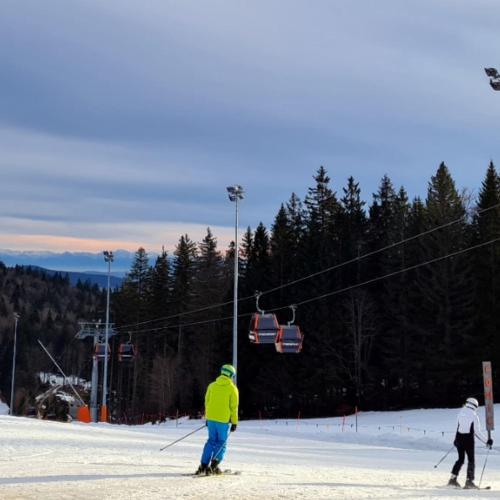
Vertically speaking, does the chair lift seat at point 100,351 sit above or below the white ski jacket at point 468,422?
above

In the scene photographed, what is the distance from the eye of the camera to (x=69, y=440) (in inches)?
829

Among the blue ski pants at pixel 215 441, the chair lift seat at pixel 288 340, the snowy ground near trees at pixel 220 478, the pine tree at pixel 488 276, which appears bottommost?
the snowy ground near trees at pixel 220 478

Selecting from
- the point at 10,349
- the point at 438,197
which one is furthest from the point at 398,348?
the point at 10,349

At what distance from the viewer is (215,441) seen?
1254cm

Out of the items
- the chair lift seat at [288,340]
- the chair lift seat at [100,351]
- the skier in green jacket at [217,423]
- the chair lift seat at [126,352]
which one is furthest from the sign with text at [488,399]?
the chair lift seat at [126,352]

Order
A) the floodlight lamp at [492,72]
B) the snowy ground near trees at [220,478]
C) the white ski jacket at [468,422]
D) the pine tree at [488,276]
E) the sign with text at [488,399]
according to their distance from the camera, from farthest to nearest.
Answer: the pine tree at [488,276] → the sign with text at [488,399] → the floodlight lamp at [492,72] → the white ski jacket at [468,422] → the snowy ground near trees at [220,478]

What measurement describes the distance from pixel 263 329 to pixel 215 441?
2604 cm

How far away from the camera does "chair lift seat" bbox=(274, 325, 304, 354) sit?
39.4 metres

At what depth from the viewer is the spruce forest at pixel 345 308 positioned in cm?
5478

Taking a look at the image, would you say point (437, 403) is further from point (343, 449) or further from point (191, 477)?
point (191, 477)

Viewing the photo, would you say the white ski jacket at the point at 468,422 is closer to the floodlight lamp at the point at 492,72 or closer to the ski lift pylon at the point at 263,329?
the floodlight lamp at the point at 492,72

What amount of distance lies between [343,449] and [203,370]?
56793 mm

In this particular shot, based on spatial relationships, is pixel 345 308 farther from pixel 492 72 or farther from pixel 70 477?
pixel 70 477

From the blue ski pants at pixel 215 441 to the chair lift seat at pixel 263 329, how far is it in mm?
25484
